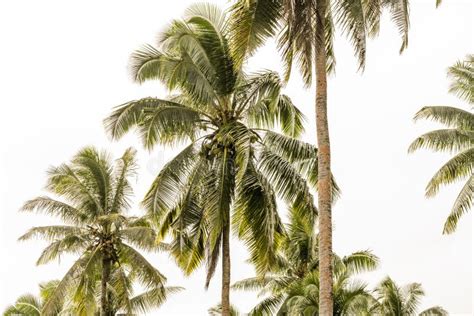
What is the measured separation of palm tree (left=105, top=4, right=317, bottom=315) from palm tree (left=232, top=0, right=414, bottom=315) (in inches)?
170

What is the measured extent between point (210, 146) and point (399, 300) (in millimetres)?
10936

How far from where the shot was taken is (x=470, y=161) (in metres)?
23.3

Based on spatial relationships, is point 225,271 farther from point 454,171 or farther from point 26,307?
point 26,307

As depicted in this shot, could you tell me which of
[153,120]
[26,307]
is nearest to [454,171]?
[153,120]

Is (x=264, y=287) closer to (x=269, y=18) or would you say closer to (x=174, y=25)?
(x=174, y=25)

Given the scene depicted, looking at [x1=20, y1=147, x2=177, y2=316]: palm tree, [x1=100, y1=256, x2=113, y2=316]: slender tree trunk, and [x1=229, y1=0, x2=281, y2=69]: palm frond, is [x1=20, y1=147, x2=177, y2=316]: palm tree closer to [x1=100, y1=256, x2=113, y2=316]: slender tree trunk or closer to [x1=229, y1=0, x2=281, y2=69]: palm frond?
[x1=100, y1=256, x2=113, y2=316]: slender tree trunk

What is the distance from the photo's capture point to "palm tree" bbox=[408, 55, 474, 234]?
76.2ft

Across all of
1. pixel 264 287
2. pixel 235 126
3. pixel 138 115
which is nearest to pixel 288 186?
pixel 235 126

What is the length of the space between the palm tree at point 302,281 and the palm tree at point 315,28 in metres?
11.2

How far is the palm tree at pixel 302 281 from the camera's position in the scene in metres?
23.1

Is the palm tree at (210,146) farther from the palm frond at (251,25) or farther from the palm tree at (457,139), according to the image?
the palm tree at (457,139)

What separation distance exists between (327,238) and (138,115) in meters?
8.12

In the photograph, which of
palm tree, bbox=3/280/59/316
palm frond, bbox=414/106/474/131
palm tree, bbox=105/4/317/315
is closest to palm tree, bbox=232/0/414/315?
palm tree, bbox=105/4/317/315

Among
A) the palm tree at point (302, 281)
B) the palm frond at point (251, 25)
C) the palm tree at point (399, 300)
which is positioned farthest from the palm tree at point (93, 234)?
the palm frond at point (251, 25)
